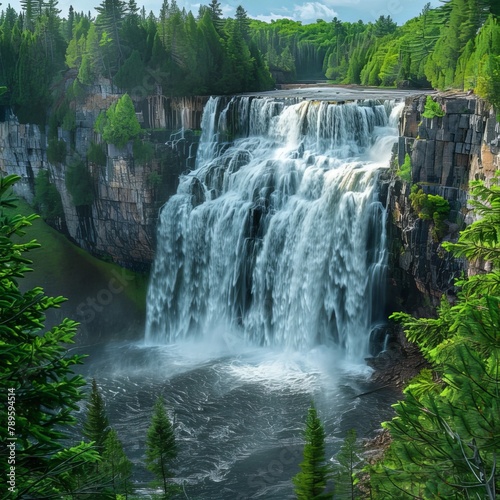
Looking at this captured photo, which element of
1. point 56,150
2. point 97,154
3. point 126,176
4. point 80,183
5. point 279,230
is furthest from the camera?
point 56,150

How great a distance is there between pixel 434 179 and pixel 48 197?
39.0m

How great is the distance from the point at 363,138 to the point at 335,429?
22058mm

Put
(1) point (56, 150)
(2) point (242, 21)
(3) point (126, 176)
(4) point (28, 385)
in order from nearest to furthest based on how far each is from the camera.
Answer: (4) point (28, 385)
(3) point (126, 176)
(1) point (56, 150)
(2) point (242, 21)

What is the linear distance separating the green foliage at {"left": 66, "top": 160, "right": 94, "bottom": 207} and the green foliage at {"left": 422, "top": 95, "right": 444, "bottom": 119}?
3201cm

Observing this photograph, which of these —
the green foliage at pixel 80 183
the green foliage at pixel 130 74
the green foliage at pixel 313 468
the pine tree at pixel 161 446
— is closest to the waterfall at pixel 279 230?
the green foliage at pixel 130 74

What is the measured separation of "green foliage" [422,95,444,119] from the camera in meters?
42.7

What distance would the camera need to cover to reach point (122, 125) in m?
59.7

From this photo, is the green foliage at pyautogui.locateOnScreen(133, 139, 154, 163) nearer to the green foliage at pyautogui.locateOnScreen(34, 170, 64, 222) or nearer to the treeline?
the treeline

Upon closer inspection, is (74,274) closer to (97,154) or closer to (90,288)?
(90,288)

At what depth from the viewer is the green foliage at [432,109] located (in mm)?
42719

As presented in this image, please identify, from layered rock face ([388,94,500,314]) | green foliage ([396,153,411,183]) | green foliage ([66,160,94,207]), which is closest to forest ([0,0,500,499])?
layered rock face ([388,94,500,314])

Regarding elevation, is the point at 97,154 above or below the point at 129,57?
below

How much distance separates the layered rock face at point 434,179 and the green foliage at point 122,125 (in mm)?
24171

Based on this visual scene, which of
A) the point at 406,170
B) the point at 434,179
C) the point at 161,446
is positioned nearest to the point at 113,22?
the point at 406,170
